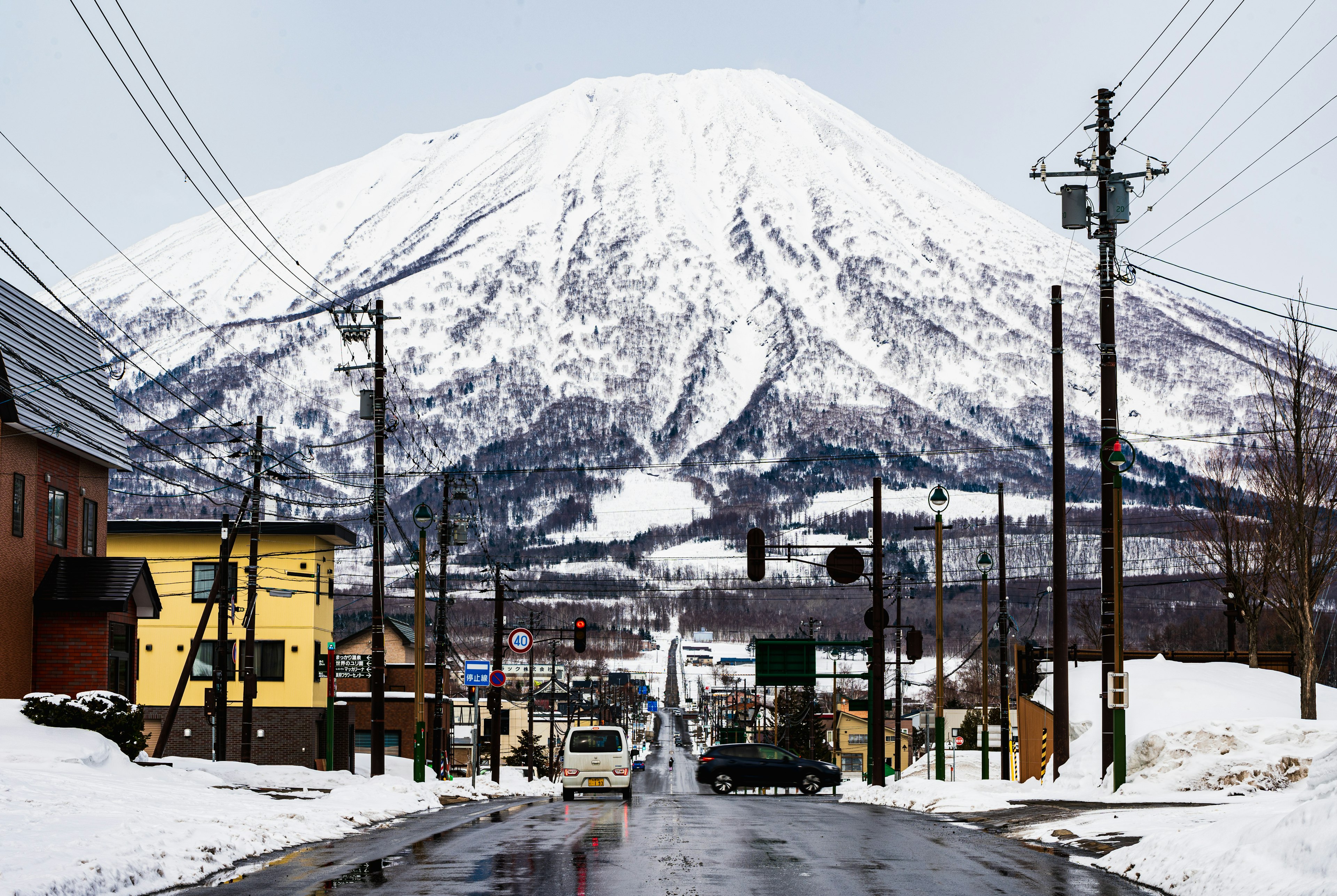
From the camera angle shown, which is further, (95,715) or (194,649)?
(194,649)

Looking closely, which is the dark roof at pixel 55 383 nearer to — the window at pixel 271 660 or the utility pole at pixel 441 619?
the utility pole at pixel 441 619

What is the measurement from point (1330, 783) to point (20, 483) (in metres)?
34.9

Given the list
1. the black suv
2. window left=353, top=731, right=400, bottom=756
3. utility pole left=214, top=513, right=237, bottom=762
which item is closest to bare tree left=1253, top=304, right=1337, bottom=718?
the black suv

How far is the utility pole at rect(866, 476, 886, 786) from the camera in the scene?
47.1 meters

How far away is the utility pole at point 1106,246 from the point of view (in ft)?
95.3

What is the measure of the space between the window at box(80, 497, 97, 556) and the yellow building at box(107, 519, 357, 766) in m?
18.6

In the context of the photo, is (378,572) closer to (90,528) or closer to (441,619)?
(90,528)

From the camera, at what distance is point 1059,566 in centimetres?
3600

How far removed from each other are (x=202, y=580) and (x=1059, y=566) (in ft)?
138

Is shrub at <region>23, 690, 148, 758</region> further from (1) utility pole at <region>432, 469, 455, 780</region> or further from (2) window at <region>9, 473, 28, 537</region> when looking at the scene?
(1) utility pole at <region>432, 469, 455, 780</region>

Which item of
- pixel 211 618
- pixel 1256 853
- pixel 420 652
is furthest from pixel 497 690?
pixel 1256 853

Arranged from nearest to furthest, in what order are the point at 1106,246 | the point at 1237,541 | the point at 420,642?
the point at 1106,246, the point at 420,642, the point at 1237,541

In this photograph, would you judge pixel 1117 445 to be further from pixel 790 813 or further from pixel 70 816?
pixel 70 816

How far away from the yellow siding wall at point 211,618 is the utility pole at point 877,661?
2702 cm
